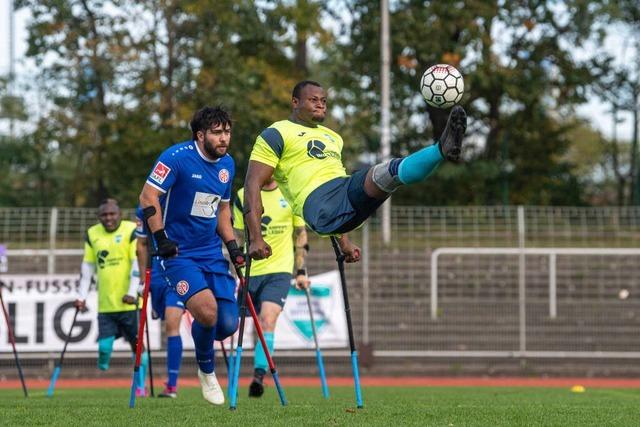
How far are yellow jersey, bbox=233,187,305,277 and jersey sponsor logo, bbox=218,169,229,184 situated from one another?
300 centimetres

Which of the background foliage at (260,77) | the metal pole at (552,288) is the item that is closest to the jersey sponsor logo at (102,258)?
the metal pole at (552,288)

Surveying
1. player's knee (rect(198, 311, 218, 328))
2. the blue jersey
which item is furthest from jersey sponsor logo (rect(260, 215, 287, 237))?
player's knee (rect(198, 311, 218, 328))

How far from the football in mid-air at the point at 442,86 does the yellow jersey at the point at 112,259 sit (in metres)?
7.17

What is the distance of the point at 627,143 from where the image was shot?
57344 mm

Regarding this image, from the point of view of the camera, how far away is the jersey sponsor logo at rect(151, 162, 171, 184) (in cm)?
930

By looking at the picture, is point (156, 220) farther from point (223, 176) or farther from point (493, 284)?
point (493, 284)

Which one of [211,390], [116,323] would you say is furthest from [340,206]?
[116,323]

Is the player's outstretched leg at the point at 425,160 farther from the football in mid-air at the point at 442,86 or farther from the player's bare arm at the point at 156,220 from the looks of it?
the player's bare arm at the point at 156,220

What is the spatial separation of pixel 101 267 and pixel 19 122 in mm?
24624

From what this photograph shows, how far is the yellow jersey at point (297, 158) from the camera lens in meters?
9.16

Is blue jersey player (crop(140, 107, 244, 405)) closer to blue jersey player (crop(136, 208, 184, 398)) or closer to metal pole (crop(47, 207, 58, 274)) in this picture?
blue jersey player (crop(136, 208, 184, 398))

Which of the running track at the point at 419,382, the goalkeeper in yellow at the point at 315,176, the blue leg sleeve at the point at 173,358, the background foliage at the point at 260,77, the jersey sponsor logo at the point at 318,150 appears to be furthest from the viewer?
the background foliage at the point at 260,77

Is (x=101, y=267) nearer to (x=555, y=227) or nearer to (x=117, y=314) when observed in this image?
(x=117, y=314)

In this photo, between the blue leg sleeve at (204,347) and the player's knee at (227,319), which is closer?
the blue leg sleeve at (204,347)
